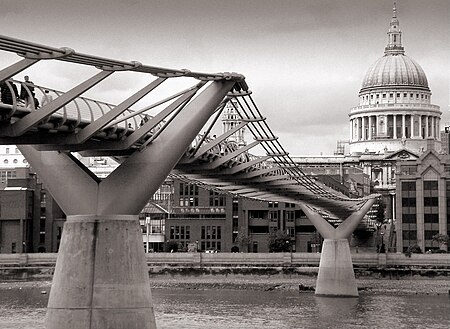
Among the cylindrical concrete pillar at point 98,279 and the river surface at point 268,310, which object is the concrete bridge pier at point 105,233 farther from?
the river surface at point 268,310

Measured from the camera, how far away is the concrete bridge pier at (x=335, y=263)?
89.8 meters

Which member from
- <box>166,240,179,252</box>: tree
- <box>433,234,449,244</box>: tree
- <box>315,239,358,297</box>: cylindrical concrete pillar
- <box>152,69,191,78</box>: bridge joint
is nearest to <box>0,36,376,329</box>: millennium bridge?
<box>152,69,191,78</box>: bridge joint

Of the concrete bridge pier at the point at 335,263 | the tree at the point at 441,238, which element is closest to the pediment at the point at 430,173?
the tree at the point at 441,238

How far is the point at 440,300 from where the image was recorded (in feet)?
290

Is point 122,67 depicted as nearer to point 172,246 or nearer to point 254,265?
point 254,265

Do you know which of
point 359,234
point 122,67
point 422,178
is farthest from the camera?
point 359,234

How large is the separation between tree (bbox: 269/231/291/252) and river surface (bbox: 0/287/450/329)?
101 feet

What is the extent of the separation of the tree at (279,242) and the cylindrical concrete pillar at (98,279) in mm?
88175

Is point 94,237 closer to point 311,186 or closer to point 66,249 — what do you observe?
point 66,249

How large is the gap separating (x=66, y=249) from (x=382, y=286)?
2551 inches

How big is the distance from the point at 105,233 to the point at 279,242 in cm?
A: 8905

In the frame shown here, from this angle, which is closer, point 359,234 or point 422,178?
point 422,178

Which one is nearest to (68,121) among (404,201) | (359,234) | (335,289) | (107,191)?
(107,191)

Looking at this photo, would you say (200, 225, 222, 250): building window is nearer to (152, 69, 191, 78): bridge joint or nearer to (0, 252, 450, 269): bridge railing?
(0, 252, 450, 269): bridge railing
